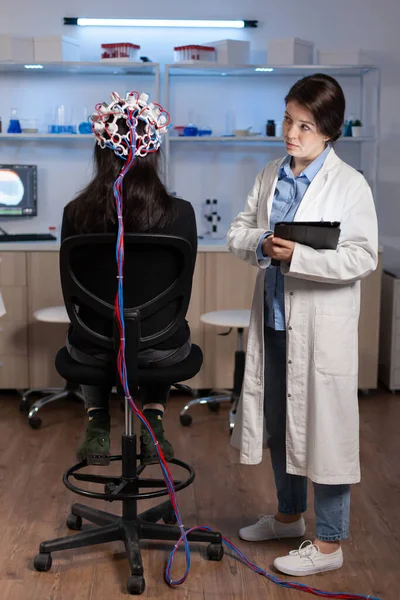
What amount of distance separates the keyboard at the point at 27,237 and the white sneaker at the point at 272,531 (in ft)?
7.73

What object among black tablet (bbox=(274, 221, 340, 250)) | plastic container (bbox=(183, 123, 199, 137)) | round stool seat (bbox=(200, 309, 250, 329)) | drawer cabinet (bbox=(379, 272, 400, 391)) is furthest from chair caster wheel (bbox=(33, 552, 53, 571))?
plastic container (bbox=(183, 123, 199, 137))

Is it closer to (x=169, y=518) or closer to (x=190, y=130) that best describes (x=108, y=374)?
(x=169, y=518)

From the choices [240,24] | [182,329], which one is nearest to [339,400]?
[182,329]

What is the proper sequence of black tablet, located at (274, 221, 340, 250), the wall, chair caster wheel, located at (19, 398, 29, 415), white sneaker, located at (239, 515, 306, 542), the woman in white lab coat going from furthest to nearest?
the wall < chair caster wheel, located at (19, 398, 29, 415) < white sneaker, located at (239, 515, 306, 542) < the woman in white lab coat < black tablet, located at (274, 221, 340, 250)

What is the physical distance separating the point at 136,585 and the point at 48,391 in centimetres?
210

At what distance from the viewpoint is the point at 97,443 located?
244 cm

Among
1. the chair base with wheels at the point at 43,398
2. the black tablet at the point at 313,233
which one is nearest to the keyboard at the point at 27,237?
the chair base with wheels at the point at 43,398

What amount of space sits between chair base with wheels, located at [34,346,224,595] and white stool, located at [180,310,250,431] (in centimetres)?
133

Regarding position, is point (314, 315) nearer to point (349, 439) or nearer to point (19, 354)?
point (349, 439)

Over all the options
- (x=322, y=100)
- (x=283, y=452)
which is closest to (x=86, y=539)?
(x=283, y=452)

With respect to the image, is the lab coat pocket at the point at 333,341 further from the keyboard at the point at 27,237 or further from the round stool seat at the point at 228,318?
the keyboard at the point at 27,237

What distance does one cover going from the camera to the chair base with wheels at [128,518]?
237 cm

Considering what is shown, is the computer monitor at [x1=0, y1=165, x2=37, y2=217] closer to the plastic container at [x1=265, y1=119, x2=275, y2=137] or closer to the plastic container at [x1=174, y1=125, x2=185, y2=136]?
the plastic container at [x1=174, y1=125, x2=185, y2=136]

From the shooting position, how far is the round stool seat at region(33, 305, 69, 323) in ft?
13.0
